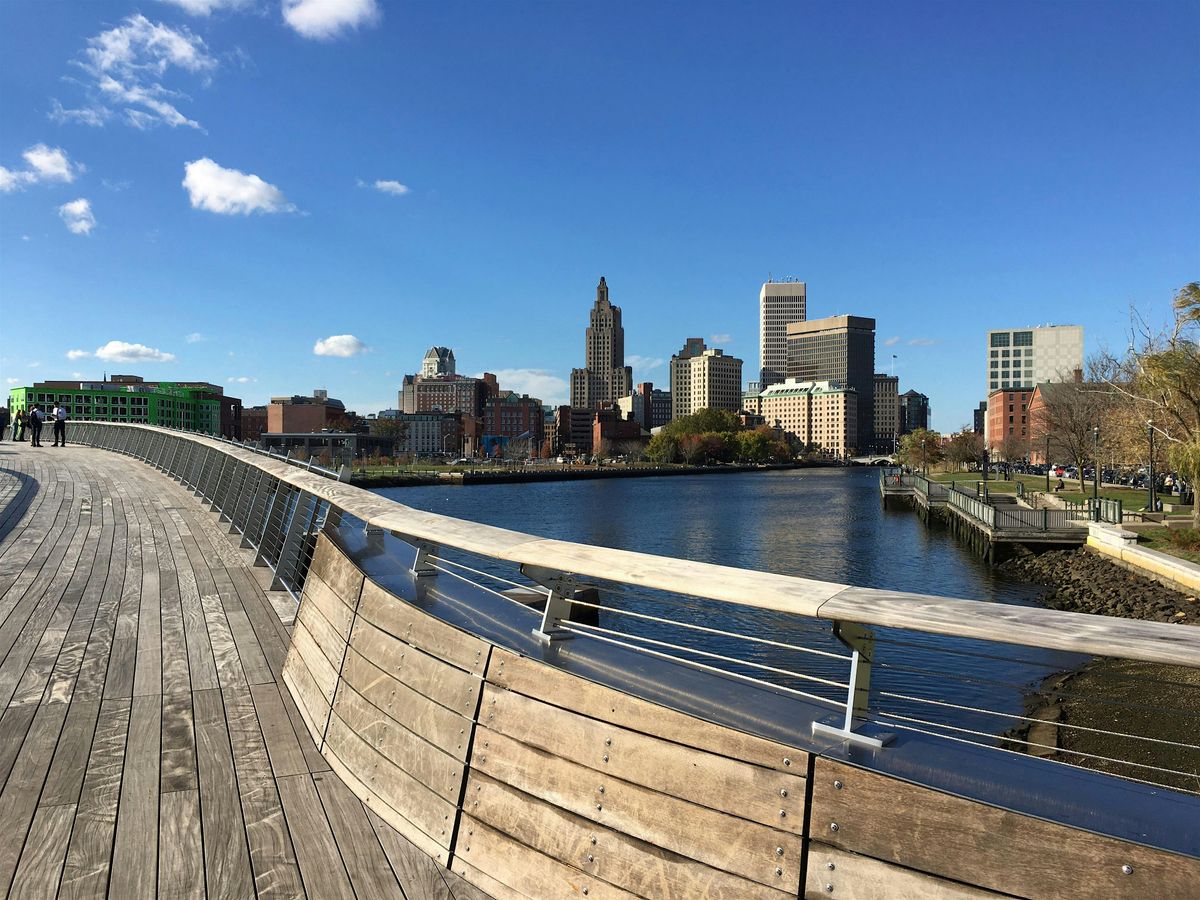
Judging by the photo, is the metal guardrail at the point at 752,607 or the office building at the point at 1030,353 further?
the office building at the point at 1030,353

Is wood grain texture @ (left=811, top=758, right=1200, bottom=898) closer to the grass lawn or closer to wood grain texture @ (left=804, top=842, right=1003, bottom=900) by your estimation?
wood grain texture @ (left=804, top=842, right=1003, bottom=900)

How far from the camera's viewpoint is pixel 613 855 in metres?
2.52

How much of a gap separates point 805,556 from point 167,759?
Result: 3091cm

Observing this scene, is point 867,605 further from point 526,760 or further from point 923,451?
point 923,451

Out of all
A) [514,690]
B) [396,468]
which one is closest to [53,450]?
[514,690]

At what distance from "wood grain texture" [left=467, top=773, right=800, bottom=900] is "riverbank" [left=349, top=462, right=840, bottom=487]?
58.4 m

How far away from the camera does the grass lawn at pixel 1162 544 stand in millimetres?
21750

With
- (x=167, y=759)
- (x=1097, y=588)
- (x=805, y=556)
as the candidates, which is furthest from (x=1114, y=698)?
(x=805, y=556)

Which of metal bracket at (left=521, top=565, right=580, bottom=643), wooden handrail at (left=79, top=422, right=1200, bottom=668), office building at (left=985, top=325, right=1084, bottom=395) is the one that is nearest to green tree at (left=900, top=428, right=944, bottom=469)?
office building at (left=985, top=325, right=1084, bottom=395)

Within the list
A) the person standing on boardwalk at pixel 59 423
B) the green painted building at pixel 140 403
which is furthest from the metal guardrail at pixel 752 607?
the green painted building at pixel 140 403

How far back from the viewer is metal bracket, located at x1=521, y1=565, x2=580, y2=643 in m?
3.28

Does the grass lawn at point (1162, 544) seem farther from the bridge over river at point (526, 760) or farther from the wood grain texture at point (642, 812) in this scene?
the wood grain texture at point (642, 812)

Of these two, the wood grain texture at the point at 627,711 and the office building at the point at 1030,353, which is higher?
the office building at the point at 1030,353

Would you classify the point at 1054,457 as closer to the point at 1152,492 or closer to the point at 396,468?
the point at 1152,492
